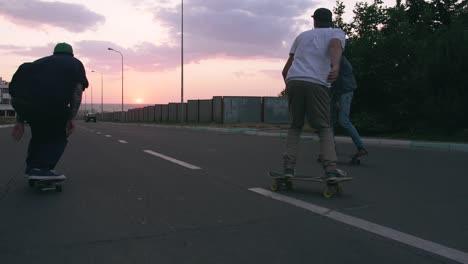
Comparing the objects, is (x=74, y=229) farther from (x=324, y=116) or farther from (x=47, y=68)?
(x=324, y=116)

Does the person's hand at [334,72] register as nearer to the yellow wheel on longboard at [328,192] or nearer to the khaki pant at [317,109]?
the khaki pant at [317,109]

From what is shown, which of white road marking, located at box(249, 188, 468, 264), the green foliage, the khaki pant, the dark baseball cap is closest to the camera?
white road marking, located at box(249, 188, 468, 264)

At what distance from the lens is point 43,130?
5785 millimetres

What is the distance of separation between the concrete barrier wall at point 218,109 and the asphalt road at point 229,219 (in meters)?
32.5

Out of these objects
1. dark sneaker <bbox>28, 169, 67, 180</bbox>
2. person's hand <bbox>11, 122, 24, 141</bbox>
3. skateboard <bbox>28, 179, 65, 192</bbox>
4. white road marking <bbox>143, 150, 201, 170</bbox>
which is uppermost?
person's hand <bbox>11, 122, 24, 141</bbox>

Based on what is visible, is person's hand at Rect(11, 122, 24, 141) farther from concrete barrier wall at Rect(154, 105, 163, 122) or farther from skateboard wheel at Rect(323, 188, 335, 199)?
concrete barrier wall at Rect(154, 105, 163, 122)

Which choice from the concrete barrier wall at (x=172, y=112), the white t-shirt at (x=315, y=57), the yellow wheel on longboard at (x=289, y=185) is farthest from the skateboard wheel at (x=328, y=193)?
the concrete barrier wall at (x=172, y=112)

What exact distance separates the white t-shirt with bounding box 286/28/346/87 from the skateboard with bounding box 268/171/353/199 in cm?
102

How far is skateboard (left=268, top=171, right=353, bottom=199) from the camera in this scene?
5276 millimetres

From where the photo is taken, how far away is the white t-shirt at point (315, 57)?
17.6 ft

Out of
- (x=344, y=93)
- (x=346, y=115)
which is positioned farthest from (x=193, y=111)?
(x=344, y=93)

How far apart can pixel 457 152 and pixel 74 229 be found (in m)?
10.0

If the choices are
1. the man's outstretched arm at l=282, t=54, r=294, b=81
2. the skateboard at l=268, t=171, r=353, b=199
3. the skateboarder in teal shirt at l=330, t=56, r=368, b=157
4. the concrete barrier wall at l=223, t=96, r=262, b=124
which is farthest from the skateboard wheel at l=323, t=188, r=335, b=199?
the concrete barrier wall at l=223, t=96, r=262, b=124

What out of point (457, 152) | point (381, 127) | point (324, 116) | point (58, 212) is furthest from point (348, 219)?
point (381, 127)
